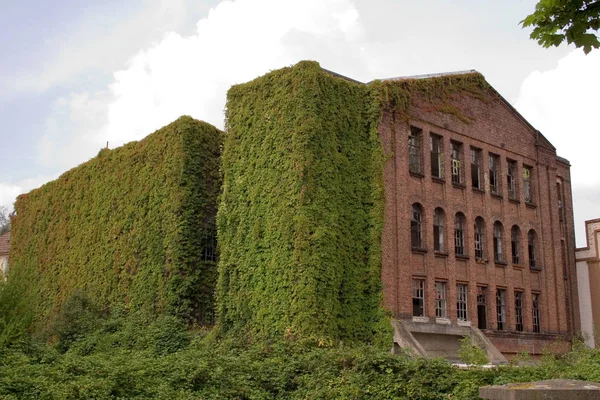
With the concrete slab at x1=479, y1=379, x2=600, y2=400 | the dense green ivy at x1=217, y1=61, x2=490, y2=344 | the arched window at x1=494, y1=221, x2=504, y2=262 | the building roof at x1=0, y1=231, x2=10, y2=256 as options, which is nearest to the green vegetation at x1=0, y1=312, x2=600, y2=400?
the dense green ivy at x1=217, y1=61, x2=490, y2=344

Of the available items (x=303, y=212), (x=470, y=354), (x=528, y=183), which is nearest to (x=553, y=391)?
(x=303, y=212)

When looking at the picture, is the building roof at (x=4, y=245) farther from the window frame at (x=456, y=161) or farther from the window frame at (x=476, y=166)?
the window frame at (x=476, y=166)

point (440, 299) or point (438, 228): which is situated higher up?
point (438, 228)

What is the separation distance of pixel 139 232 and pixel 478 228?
14.1 m

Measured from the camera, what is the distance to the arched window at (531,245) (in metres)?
32.0

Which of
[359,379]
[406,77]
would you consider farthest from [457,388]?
[406,77]

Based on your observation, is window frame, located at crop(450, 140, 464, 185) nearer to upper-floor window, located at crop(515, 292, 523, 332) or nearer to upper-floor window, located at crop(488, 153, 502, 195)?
upper-floor window, located at crop(488, 153, 502, 195)

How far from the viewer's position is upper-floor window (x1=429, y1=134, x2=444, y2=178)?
28.8 metres

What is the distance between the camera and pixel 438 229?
93.2 ft

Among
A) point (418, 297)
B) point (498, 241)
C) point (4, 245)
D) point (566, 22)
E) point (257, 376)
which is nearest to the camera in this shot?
point (566, 22)

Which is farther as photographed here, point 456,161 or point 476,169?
point 476,169

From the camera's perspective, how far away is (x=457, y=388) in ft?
50.9

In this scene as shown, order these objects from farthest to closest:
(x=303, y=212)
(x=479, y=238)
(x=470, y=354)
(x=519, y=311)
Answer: (x=519, y=311), (x=479, y=238), (x=470, y=354), (x=303, y=212)

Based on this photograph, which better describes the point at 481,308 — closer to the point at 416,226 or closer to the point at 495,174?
the point at 416,226
